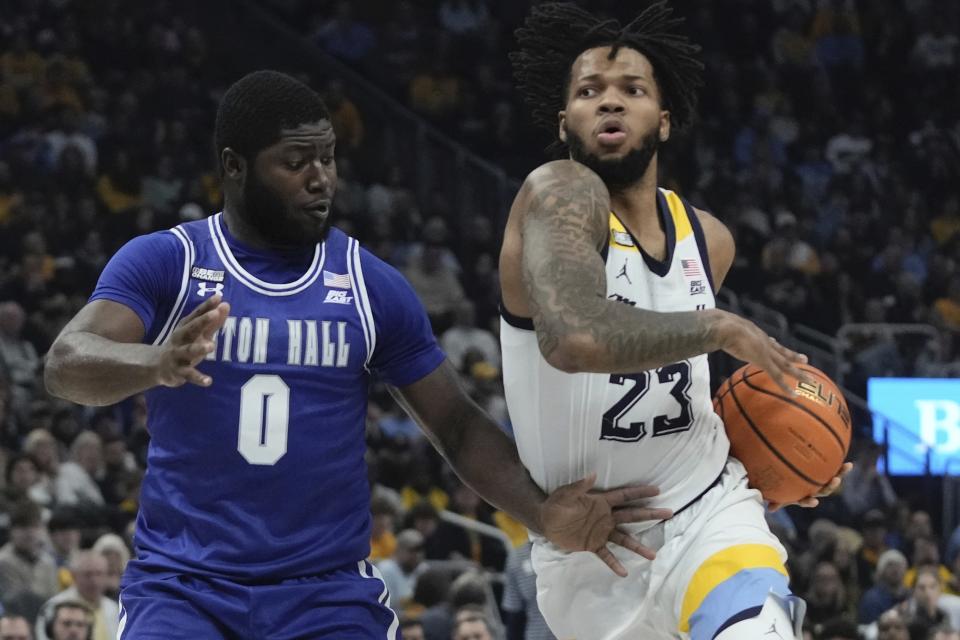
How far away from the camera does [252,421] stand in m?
3.92

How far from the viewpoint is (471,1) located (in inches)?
745

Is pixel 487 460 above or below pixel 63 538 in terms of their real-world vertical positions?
above

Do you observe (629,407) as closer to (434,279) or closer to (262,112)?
(262,112)

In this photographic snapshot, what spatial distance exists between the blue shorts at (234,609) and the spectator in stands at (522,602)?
4973 mm

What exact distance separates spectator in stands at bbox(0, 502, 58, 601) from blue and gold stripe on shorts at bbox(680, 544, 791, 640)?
18.0ft

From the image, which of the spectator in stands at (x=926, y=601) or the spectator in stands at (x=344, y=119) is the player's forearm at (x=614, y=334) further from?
the spectator in stands at (x=344, y=119)

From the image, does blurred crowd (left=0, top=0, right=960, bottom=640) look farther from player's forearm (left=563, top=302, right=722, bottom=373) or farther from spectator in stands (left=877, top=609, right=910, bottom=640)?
player's forearm (left=563, top=302, right=722, bottom=373)

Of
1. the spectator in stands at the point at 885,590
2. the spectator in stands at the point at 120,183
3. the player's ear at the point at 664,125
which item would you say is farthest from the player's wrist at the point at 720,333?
the spectator in stands at the point at 120,183

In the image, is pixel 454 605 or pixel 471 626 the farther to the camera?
pixel 454 605

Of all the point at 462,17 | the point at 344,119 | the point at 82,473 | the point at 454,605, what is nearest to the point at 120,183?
the point at 344,119

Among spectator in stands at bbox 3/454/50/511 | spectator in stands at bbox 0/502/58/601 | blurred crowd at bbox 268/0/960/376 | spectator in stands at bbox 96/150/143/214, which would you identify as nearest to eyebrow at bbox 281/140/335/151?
spectator in stands at bbox 0/502/58/601

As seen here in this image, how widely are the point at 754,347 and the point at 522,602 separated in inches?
219

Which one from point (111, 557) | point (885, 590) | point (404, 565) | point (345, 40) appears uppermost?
point (345, 40)

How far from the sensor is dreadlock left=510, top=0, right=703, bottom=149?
14.4ft
